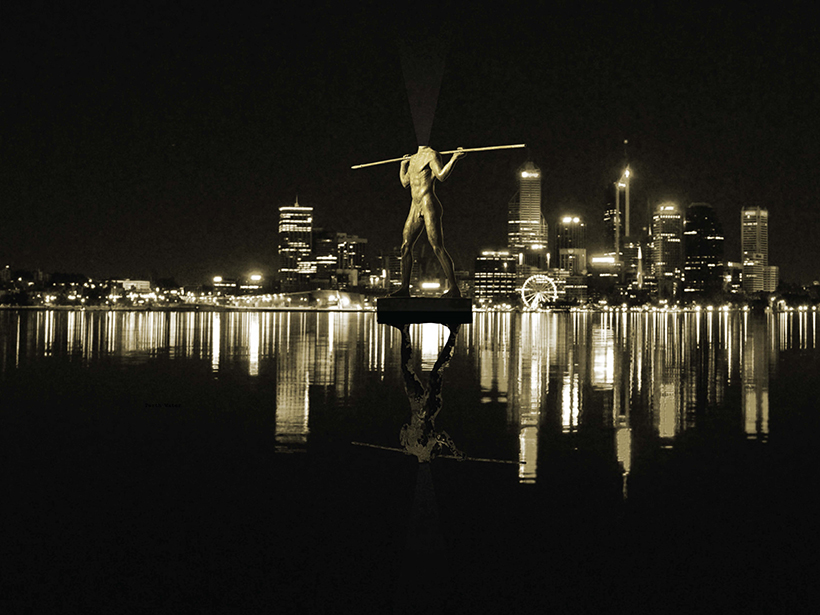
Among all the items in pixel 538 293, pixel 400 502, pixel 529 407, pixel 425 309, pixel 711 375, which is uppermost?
pixel 538 293

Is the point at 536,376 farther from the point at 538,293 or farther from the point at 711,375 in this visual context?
the point at 538,293

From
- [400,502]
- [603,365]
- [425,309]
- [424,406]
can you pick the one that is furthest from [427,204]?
[603,365]

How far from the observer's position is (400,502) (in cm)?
977

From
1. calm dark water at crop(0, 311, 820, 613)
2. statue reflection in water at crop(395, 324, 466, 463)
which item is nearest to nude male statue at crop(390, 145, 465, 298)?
statue reflection in water at crop(395, 324, 466, 463)

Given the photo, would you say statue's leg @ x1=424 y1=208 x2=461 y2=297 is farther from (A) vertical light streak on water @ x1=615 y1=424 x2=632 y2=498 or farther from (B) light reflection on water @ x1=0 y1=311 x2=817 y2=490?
(A) vertical light streak on water @ x1=615 y1=424 x2=632 y2=498

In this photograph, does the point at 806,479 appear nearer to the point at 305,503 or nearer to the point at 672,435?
the point at 672,435

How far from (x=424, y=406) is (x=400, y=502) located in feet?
5.52

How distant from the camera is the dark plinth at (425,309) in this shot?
9.02 metres

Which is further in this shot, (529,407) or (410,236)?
(529,407)

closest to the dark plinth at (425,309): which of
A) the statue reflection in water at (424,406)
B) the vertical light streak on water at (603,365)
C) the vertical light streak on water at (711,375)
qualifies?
the statue reflection in water at (424,406)

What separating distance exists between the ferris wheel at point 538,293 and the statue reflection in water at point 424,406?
160930 mm

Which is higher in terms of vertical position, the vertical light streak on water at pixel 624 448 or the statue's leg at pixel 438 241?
the statue's leg at pixel 438 241

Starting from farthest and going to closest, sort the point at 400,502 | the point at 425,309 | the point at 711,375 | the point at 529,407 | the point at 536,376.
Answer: the point at 711,375 → the point at 536,376 → the point at 529,407 → the point at 400,502 → the point at 425,309

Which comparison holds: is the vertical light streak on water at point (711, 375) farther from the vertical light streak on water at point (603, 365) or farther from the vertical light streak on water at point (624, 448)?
the vertical light streak on water at point (624, 448)
